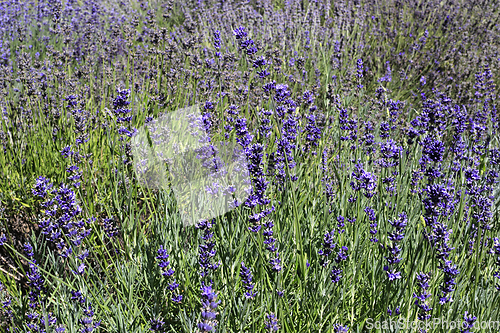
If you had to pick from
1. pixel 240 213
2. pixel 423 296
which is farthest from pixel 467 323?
pixel 240 213

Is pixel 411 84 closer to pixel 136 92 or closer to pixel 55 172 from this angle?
pixel 136 92

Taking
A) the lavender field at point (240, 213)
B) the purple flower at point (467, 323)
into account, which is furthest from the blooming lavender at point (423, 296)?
the purple flower at point (467, 323)

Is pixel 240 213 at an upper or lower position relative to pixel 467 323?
upper

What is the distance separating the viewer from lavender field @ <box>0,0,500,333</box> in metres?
1.52

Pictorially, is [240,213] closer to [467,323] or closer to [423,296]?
[423,296]

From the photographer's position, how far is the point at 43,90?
Result: 3145mm

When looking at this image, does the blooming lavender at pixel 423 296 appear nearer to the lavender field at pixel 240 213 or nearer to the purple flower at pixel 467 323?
the lavender field at pixel 240 213

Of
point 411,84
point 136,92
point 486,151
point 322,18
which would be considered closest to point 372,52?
point 411,84

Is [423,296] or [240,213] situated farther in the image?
[240,213]

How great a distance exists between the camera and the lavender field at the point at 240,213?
152cm

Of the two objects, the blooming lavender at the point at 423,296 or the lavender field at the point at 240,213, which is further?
the lavender field at the point at 240,213

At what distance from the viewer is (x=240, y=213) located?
1825 mm

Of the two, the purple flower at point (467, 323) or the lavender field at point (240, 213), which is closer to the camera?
the purple flower at point (467, 323)

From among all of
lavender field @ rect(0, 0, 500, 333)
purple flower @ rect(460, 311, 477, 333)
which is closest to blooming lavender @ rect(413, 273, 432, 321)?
lavender field @ rect(0, 0, 500, 333)
